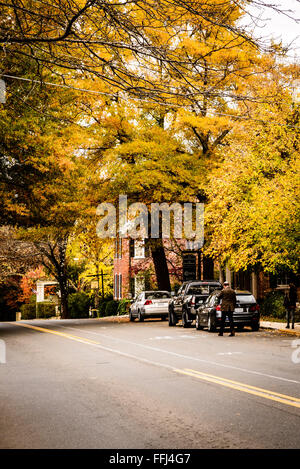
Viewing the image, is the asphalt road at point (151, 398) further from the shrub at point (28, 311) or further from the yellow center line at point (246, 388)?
the shrub at point (28, 311)

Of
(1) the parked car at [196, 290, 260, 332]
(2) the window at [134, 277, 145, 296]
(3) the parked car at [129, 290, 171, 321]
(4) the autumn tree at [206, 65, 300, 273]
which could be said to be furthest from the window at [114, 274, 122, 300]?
(1) the parked car at [196, 290, 260, 332]

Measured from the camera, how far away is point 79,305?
56.6 m

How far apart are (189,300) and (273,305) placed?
25.3 feet

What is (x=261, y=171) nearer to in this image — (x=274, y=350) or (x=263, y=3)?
(x=274, y=350)

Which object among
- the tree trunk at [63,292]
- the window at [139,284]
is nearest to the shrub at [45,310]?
the tree trunk at [63,292]

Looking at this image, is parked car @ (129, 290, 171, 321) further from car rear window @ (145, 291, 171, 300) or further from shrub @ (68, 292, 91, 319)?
shrub @ (68, 292, 91, 319)

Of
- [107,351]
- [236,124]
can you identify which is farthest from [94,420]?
[236,124]

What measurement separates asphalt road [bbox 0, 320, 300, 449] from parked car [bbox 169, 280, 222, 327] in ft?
29.4

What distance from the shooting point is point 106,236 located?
33844 mm

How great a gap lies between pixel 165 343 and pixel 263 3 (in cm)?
1282

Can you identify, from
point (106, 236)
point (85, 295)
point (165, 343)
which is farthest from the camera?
point (85, 295)

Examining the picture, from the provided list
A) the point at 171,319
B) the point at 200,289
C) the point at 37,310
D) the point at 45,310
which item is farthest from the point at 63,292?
the point at 200,289

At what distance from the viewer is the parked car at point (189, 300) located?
25.6 meters

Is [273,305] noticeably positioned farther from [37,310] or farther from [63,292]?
[37,310]
